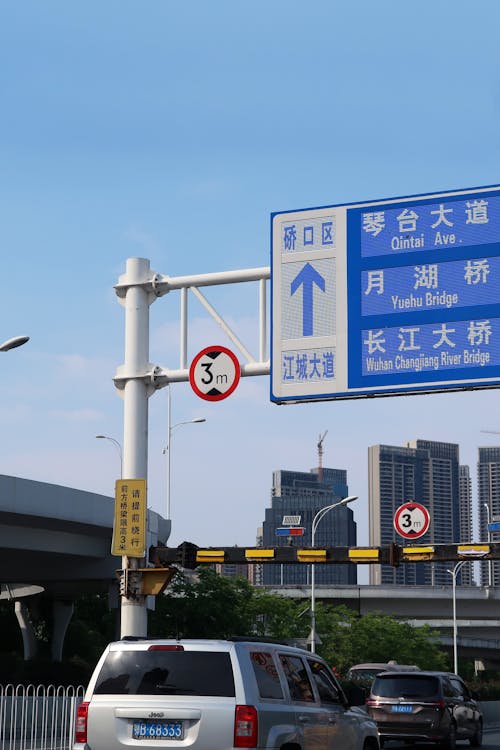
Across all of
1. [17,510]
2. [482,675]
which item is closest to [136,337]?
[17,510]

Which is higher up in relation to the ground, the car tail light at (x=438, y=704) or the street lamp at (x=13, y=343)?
the street lamp at (x=13, y=343)

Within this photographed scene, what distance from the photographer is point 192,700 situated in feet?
37.3

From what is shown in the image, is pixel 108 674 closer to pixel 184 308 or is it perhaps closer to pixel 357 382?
pixel 357 382

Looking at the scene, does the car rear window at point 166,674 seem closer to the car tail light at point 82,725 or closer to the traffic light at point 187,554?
the car tail light at point 82,725

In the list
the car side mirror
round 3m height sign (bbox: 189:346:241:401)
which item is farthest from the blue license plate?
the car side mirror

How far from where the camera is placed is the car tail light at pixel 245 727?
11.1 meters

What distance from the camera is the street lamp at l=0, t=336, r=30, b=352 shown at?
30.4 m

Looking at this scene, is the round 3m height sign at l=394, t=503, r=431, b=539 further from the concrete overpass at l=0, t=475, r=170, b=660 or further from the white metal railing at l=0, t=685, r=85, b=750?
the white metal railing at l=0, t=685, r=85, b=750

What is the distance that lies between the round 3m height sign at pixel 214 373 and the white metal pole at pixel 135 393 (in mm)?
986

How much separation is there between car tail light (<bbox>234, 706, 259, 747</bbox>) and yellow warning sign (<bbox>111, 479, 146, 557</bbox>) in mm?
9943

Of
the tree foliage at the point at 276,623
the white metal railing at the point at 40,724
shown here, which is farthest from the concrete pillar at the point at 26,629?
the white metal railing at the point at 40,724

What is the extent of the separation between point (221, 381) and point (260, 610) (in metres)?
56.3

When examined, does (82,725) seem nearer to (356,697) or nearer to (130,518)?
(356,697)

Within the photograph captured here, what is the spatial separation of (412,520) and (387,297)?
50.0 feet
